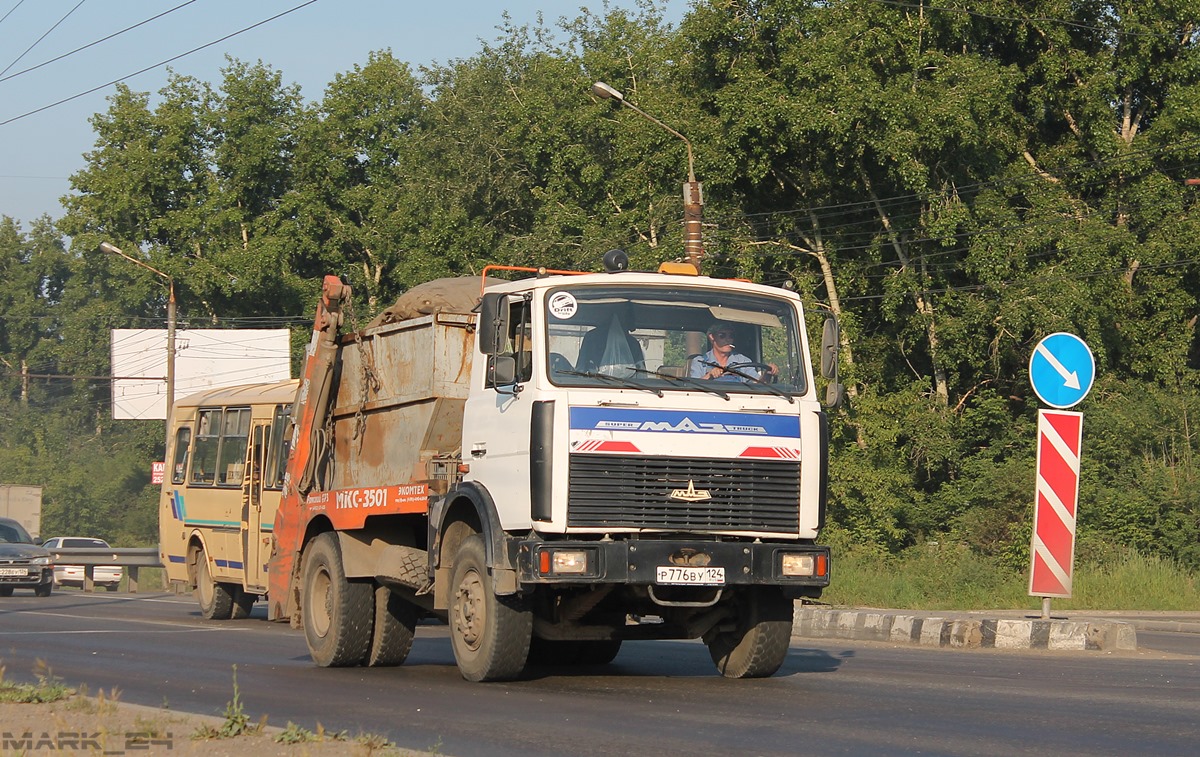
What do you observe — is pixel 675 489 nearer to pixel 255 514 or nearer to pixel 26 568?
pixel 255 514

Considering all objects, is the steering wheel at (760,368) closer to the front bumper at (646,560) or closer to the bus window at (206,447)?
the front bumper at (646,560)

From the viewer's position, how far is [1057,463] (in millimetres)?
15305

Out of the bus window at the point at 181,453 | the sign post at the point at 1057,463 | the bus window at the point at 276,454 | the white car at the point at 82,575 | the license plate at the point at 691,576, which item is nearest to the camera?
the license plate at the point at 691,576

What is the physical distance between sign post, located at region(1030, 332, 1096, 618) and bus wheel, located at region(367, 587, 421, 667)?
5.88 m

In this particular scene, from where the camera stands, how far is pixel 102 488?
7900cm

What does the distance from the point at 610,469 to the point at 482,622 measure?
1479mm

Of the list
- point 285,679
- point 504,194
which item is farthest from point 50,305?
point 285,679

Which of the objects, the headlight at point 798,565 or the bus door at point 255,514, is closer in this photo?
the headlight at point 798,565

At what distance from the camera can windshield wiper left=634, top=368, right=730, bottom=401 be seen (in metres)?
10.8

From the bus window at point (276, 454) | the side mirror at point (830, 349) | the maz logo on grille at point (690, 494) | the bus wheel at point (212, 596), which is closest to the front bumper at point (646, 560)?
the maz logo on grille at point (690, 494)

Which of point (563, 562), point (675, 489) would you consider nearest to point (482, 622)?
point (563, 562)

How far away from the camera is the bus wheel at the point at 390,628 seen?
13.1 metres

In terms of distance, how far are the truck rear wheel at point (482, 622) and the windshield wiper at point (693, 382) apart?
1.62 meters

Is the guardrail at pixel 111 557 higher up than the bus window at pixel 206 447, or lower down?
lower down
